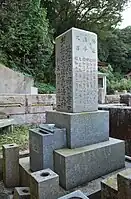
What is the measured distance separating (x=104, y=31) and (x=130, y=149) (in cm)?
1722

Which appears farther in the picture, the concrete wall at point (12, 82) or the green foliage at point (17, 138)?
the concrete wall at point (12, 82)

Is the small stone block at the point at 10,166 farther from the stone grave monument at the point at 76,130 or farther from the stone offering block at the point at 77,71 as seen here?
the stone offering block at the point at 77,71

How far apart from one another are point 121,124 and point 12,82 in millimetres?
5490

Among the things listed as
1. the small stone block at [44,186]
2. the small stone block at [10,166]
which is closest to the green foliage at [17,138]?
the small stone block at [10,166]

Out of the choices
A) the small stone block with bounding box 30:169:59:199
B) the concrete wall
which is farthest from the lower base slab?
the concrete wall

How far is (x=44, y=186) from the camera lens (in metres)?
2.00

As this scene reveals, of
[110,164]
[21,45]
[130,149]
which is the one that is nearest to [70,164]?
[110,164]

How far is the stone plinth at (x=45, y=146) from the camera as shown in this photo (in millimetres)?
2611

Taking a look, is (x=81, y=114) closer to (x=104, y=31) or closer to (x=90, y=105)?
(x=90, y=105)

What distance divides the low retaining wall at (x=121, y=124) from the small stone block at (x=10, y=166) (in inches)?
94.3

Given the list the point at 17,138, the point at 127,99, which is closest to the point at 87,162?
the point at 17,138

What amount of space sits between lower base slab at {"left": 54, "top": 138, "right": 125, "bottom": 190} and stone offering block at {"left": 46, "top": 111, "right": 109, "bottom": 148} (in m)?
0.11

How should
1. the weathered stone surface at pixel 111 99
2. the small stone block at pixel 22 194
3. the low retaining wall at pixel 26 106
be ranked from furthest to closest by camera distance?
the weathered stone surface at pixel 111 99, the low retaining wall at pixel 26 106, the small stone block at pixel 22 194

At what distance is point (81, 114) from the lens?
2832 mm
